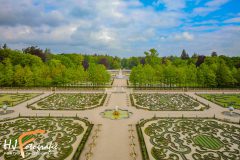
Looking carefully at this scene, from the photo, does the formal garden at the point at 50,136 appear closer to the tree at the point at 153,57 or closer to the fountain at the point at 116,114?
the fountain at the point at 116,114

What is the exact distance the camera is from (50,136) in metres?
22.0

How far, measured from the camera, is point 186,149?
19.0m

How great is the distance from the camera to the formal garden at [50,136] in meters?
17.6

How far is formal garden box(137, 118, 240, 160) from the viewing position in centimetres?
1795

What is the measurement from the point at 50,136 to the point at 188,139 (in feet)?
50.2

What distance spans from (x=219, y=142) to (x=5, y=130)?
24.5m

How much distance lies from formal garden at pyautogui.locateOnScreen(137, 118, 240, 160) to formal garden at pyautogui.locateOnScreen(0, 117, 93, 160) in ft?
22.2

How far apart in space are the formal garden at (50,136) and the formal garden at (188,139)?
677 cm

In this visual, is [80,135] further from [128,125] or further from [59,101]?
[59,101]

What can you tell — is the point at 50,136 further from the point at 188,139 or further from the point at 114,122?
the point at 188,139

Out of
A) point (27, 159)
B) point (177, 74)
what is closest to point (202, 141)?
point (27, 159)

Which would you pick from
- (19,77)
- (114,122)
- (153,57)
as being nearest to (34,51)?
(19,77)

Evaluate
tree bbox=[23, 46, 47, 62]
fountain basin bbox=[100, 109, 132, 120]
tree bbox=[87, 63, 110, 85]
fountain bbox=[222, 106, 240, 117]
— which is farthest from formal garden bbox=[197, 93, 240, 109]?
tree bbox=[23, 46, 47, 62]

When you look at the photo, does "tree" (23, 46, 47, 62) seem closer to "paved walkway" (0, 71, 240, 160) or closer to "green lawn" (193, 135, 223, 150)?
"paved walkway" (0, 71, 240, 160)
